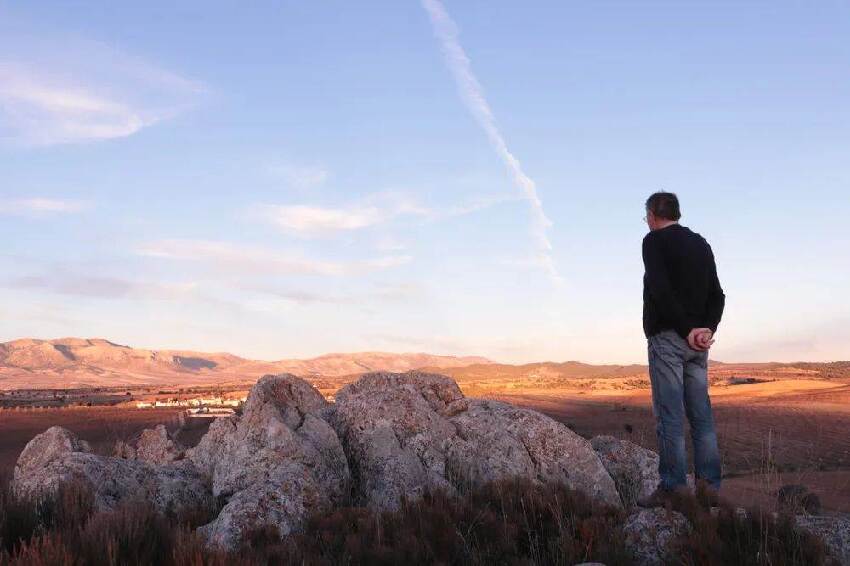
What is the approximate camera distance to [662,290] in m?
6.47

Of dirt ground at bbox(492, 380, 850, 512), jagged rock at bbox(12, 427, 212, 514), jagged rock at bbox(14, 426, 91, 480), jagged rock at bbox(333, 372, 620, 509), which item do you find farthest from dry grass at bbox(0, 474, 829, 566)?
jagged rock at bbox(14, 426, 91, 480)

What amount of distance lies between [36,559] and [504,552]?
313cm

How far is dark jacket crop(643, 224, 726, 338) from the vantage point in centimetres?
653

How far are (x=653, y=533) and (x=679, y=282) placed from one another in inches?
102

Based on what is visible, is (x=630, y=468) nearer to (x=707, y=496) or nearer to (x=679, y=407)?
(x=679, y=407)

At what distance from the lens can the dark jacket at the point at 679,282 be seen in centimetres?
653

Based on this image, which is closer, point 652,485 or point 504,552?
point 504,552

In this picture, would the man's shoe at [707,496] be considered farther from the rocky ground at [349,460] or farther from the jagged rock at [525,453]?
the jagged rock at [525,453]

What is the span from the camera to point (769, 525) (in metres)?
4.88

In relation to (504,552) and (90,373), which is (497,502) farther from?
(90,373)

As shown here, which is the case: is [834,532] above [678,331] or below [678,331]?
below

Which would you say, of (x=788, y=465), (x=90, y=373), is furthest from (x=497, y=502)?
(x=90, y=373)

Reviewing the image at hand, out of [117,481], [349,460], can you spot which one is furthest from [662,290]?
[117,481]

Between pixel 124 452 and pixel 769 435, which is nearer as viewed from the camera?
pixel 769 435
